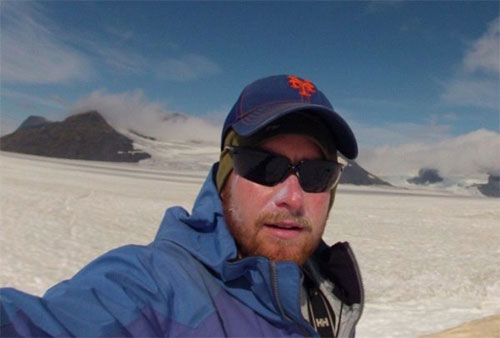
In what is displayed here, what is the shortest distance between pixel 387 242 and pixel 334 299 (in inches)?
346

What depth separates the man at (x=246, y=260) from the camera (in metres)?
1.05

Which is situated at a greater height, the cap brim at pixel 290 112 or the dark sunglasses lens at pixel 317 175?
the cap brim at pixel 290 112

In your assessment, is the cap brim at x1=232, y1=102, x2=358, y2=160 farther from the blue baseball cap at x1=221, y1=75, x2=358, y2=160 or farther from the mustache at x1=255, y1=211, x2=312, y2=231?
the mustache at x1=255, y1=211, x2=312, y2=231

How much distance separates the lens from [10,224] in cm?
867

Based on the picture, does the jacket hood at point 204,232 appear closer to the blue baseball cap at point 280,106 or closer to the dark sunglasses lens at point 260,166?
the dark sunglasses lens at point 260,166

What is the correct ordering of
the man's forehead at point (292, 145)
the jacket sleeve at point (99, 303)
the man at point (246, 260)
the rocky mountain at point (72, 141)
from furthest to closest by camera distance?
the rocky mountain at point (72, 141)
the man's forehead at point (292, 145)
the man at point (246, 260)
the jacket sleeve at point (99, 303)

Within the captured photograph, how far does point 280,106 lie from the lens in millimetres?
1491

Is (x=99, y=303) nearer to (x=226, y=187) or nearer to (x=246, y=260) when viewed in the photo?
(x=246, y=260)

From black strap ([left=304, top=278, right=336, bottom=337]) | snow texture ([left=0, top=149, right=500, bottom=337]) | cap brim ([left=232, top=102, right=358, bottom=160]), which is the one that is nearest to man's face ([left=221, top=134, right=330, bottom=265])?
cap brim ([left=232, top=102, right=358, bottom=160])

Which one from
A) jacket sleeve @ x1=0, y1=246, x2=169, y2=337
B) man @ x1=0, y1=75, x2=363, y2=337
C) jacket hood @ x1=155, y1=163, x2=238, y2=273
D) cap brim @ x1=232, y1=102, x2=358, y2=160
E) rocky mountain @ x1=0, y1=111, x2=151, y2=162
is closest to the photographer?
jacket sleeve @ x1=0, y1=246, x2=169, y2=337

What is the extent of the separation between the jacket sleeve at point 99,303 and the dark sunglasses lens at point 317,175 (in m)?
0.65

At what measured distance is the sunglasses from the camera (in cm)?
153

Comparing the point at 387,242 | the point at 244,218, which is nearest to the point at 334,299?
the point at 244,218

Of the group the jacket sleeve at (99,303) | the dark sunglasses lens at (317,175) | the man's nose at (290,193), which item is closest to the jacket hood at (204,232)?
the jacket sleeve at (99,303)
